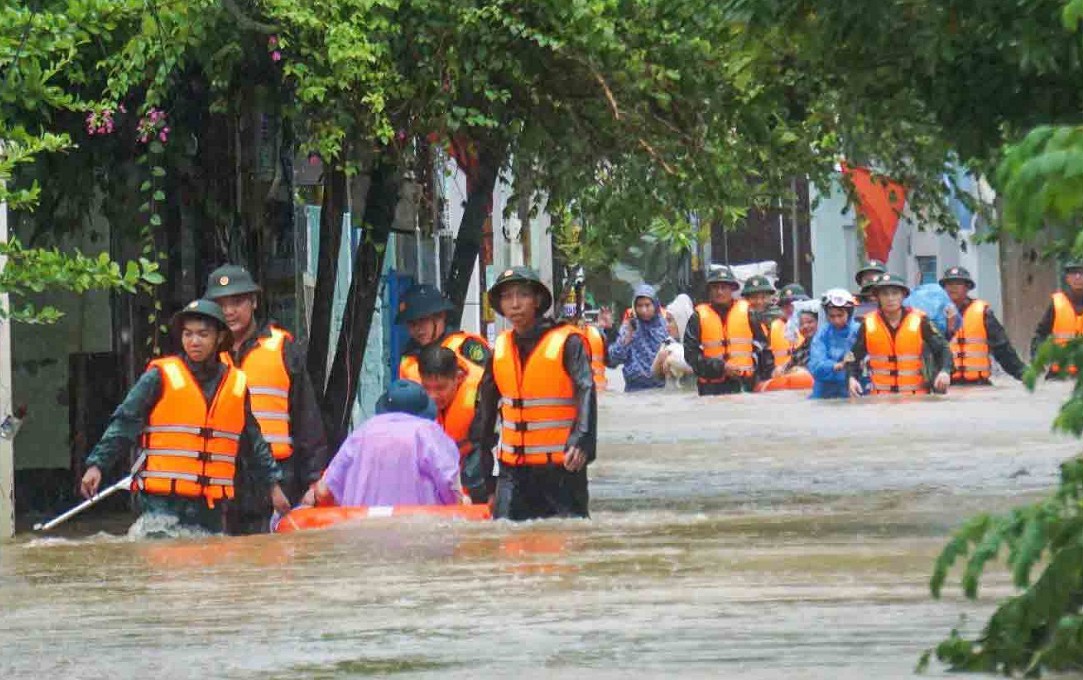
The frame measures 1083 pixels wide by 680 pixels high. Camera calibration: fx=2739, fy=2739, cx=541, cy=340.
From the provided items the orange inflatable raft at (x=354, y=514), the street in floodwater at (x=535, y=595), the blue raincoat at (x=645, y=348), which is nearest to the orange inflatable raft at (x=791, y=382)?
the blue raincoat at (x=645, y=348)

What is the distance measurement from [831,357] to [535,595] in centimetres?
1701

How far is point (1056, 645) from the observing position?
641 centimetres

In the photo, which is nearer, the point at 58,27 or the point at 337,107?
the point at 58,27

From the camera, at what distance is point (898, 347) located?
24094mm

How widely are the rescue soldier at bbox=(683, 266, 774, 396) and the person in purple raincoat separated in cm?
1443

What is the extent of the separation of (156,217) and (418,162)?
2928 mm

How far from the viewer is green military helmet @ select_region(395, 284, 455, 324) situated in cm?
1544

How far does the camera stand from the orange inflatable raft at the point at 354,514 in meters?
12.8

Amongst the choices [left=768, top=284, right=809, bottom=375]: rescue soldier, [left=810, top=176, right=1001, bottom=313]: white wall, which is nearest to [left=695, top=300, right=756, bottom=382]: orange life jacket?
[left=768, top=284, right=809, bottom=375]: rescue soldier

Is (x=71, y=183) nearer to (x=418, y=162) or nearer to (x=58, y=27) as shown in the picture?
(x=418, y=162)

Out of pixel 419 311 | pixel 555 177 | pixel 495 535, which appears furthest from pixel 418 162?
pixel 495 535

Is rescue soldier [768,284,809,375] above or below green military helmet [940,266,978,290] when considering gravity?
below

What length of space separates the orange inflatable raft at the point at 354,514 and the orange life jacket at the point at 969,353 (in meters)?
13.6

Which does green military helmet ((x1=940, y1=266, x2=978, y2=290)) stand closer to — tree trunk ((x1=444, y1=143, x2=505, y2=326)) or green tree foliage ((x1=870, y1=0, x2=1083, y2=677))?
tree trunk ((x1=444, y1=143, x2=505, y2=326))
